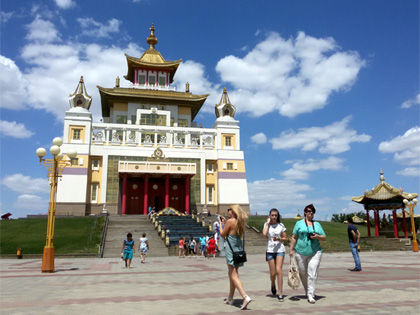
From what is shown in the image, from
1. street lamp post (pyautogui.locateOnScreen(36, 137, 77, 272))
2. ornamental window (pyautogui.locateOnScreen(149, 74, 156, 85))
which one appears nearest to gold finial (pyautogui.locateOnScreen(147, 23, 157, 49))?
ornamental window (pyautogui.locateOnScreen(149, 74, 156, 85))

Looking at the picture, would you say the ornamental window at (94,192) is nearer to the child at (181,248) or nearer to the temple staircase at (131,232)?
the temple staircase at (131,232)

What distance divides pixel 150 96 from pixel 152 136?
6.19 meters

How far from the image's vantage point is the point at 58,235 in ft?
81.1

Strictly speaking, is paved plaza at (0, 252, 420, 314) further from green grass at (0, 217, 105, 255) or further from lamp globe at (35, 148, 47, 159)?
green grass at (0, 217, 105, 255)

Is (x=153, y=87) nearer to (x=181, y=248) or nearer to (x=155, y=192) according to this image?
(x=155, y=192)

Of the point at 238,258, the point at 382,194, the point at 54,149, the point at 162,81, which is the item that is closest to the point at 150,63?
the point at 162,81

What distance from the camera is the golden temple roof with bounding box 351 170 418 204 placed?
2964cm

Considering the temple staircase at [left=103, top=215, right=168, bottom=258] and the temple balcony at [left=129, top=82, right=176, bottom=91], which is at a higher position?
the temple balcony at [left=129, top=82, right=176, bottom=91]

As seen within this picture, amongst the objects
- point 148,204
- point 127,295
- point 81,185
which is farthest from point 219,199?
point 127,295

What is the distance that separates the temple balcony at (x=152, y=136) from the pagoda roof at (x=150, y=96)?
5365mm

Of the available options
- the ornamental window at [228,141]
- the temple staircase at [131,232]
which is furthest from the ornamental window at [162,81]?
the temple staircase at [131,232]

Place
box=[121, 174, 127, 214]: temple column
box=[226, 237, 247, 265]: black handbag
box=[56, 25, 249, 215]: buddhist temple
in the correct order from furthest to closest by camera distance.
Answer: box=[56, 25, 249, 215]: buddhist temple < box=[121, 174, 127, 214]: temple column < box=[226, 237, 247, 265]: black handbag

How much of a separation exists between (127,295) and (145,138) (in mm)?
35318

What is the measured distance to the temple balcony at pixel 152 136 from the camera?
132 ft
